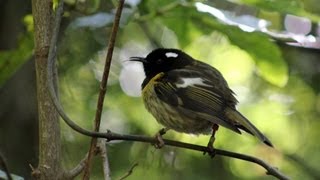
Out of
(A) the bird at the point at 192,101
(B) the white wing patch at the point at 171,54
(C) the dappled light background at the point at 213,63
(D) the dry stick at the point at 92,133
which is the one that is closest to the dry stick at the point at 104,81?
(D) the dry stick at the point at 92,133

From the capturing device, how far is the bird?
2736 millimetres

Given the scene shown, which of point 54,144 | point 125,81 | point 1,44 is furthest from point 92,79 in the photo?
point 54,144

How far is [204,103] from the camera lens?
9.16ft

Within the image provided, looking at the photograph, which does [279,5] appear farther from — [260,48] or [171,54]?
[171,54]

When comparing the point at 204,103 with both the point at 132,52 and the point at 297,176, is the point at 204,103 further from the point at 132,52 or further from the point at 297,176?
the point at 297,176

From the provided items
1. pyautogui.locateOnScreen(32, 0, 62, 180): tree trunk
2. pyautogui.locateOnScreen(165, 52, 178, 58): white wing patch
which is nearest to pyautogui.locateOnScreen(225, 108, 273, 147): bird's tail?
pyautogui.locateOnScreen(165, 52, 178, 58): white wing patch

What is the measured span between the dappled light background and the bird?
0.66 feet

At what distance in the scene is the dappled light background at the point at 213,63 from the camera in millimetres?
3033

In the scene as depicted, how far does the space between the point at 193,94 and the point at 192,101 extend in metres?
0.04

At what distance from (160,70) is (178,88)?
362 mm

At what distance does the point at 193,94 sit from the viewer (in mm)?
2891

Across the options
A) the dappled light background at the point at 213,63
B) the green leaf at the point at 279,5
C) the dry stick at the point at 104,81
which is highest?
the dry stick at the point at 104,81

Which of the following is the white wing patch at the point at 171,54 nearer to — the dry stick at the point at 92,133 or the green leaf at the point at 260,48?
the green leaf at the point at 260,48

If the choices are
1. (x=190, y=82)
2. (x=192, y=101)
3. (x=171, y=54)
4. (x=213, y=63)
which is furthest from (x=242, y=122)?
(x=213, y=63)
